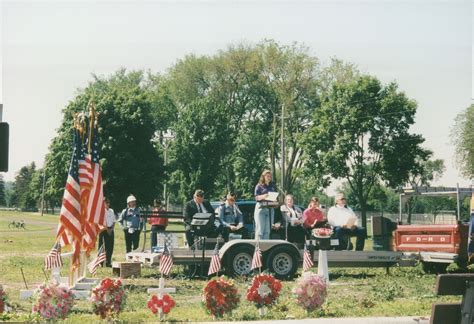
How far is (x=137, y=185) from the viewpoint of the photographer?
54688 mm

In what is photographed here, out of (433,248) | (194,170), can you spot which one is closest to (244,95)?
(194,170)

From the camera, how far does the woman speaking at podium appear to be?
18672 mm

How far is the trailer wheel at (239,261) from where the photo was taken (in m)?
18.2

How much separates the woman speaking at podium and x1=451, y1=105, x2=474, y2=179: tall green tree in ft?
193

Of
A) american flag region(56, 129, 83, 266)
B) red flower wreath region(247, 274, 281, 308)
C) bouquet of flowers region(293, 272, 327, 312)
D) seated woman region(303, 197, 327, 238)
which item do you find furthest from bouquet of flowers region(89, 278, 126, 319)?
seated woman region(303, 197, 327, 238)

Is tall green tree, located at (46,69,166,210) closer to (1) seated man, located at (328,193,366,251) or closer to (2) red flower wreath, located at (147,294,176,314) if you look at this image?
(1) seated man, located at (328,193,366,251)

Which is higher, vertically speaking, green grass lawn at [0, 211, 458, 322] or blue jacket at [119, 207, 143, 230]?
blue jacket at [119, 207, 143, 230]

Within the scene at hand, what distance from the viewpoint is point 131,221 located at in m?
22.0

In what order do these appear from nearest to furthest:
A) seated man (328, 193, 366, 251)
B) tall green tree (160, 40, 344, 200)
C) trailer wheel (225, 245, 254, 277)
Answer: trailer wheel (225, 245, 254, 277) < seated man (328, 193, 366, 251) < tall green tree (160, 40, 344, 200)

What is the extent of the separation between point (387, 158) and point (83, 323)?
157 feet

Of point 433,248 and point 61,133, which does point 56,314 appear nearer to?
point 433,248

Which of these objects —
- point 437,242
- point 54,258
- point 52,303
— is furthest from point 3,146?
point 437,242

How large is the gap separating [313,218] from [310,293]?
789 cm

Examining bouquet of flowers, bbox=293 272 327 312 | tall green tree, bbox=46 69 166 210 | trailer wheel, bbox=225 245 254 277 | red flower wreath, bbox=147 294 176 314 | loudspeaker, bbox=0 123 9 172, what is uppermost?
tall green tree, bbox=46 69 166 210
